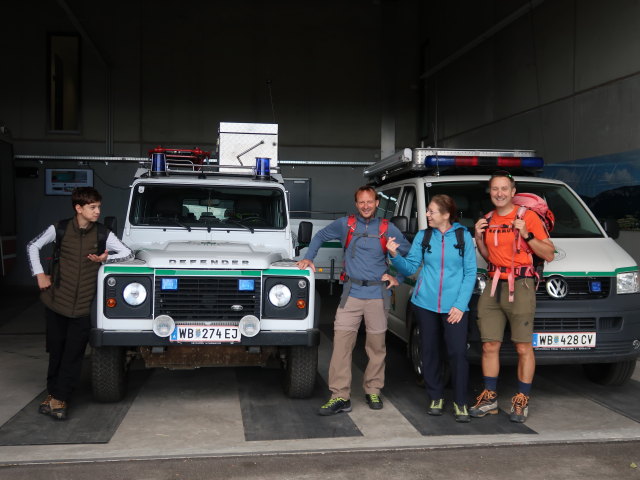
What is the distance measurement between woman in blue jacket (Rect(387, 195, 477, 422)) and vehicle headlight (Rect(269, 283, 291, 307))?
869 millimetres

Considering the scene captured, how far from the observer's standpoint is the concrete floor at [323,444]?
13.6ft

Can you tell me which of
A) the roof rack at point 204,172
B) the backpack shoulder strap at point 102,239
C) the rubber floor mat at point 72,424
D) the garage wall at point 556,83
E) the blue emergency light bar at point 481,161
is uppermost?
the garage wall at point 556,83

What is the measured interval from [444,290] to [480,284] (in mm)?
497

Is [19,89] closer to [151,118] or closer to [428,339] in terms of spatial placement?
[151,118]

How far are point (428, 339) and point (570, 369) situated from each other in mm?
2487

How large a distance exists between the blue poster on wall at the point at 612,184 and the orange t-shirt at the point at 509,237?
440 centimetres

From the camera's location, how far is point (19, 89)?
16438mm

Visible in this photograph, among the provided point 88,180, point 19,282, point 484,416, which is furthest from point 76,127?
point 484,416

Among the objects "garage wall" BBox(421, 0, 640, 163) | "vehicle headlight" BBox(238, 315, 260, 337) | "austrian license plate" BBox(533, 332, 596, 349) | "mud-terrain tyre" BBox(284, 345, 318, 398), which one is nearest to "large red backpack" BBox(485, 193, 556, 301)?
"austrian license plate" BBox(533, 332, 596, 349)

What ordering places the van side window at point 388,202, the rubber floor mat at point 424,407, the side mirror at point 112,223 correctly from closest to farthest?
the rubber floor mat at point 424,407 < the side mirror at point 112,223 < the van side window at point 388,202

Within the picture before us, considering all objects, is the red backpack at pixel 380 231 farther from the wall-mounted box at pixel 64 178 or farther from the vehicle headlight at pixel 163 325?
the wall-mounted box at pixel 64 178

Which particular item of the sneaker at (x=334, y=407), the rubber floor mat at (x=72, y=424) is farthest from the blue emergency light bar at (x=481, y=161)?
the rubber floor mat at (x=72, y=424)

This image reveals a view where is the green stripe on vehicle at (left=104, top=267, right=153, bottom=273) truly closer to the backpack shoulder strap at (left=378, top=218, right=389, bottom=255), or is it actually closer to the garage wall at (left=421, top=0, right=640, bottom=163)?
the backpack shoulder strap at (left=378, top=218, right=389, bottom=255)

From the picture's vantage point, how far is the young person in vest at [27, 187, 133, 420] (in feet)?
16.4
